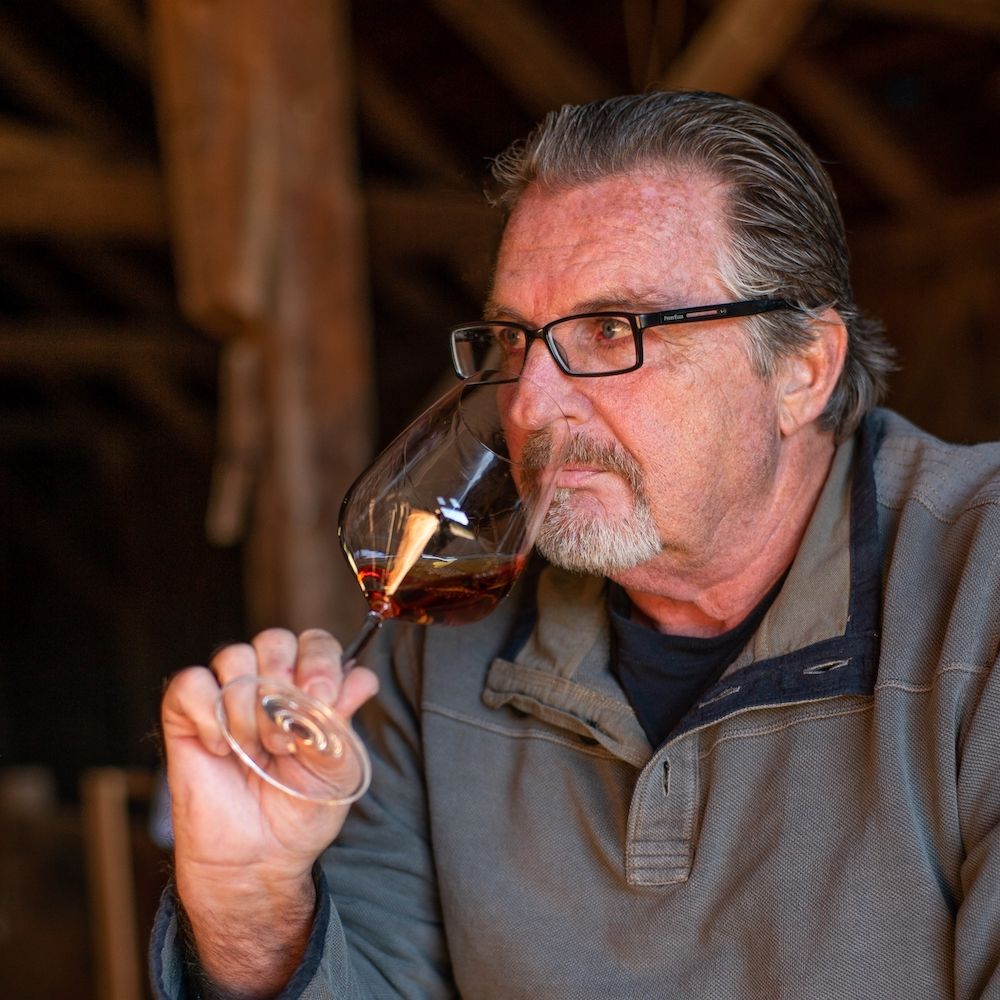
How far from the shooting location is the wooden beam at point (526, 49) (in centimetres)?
453

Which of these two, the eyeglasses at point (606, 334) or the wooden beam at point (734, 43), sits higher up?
the wooden beam at point (734, 43)

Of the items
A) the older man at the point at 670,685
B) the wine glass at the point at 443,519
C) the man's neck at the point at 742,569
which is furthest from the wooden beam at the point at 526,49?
the wine glass at the point at 443,519

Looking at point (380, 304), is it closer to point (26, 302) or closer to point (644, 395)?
point (26, 302)

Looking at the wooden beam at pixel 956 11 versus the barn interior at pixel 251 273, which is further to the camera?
the wooden beam at pixel 956 11

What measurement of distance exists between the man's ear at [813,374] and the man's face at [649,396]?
3 centimetres

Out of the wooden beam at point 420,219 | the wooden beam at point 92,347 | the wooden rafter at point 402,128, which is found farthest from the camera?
the wooden beam at point 92,347

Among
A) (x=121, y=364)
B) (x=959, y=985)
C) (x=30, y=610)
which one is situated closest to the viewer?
(x=959, y=985)

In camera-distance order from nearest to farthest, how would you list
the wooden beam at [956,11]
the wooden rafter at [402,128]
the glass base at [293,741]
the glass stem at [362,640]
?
the glass base at [293,741]
the glass stem at [362,640]
the wooden beam at [956,11]
the wooden rafter at [402,128]

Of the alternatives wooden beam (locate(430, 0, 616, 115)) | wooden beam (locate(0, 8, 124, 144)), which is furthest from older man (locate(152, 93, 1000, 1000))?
wooden beam (locate(0, 8, 124, 144))

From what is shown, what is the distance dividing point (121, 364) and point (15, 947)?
3.97 m

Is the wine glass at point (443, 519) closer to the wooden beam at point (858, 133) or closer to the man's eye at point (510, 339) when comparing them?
the man's eye at point (510, 339)

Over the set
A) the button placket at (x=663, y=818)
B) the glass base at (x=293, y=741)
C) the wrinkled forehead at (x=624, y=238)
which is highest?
the wrinkled forehead at (x=624, y=238)

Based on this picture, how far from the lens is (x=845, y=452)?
1.62 metres

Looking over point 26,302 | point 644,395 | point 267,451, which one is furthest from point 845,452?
point 26,302
